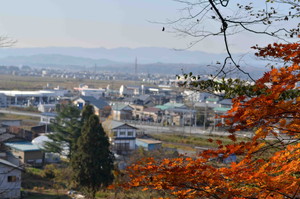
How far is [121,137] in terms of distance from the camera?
20.5 m

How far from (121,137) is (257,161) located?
690 inches

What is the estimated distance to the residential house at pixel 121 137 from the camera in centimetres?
1995

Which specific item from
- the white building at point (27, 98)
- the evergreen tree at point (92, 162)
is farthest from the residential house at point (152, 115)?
the evergreen tree at point (92, 162)

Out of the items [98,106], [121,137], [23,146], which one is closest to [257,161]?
[23,146]

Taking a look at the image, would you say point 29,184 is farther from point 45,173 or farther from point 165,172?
point 165,172

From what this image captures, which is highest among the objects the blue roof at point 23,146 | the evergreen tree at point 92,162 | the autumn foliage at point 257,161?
the autumn foliage at point 257,161

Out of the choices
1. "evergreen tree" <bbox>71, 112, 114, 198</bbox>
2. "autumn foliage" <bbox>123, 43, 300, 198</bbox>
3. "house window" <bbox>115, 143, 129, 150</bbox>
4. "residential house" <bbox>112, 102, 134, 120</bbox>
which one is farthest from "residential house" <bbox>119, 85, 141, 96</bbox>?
"autumn foliage" <bbox>123, 43, 300, 198</bbox>

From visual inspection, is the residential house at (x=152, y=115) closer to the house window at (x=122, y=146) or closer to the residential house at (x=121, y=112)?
the residential house at (x=121, y=112)

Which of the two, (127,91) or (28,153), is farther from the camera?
(127,91)

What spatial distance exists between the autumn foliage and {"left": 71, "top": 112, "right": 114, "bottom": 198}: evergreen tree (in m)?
9.32

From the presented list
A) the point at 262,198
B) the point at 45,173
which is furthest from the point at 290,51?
the point at 45,173

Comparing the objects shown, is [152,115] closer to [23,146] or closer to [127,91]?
[23,146]

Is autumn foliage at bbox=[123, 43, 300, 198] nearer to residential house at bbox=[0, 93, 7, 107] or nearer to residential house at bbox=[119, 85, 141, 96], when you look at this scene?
residential house at bbox=[0, 93, 7, 107]

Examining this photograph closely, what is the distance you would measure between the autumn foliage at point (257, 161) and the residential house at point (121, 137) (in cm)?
1671
